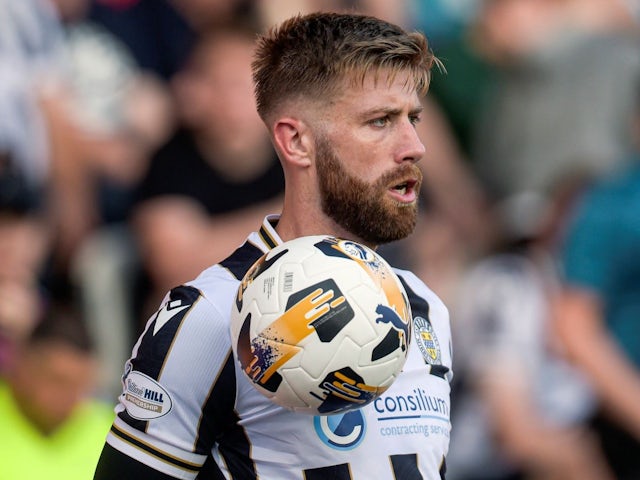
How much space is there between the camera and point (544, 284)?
291 inches

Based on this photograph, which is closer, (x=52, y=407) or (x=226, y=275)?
(x=226, y=275)

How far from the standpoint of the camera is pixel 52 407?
19.5 feet

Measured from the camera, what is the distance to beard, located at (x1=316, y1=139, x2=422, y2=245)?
3.32m

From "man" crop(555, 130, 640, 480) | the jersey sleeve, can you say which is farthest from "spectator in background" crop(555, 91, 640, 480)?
the jersey sleeve

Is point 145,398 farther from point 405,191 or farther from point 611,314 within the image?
point 611,314

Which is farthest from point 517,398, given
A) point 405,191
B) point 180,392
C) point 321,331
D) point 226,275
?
point 321,331

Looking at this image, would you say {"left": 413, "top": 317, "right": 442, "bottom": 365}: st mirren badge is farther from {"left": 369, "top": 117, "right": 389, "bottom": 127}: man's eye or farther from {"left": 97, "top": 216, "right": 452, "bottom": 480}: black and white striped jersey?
{"left": 369, "top": 117, "right": 389, "bottom": 127}: man's eye

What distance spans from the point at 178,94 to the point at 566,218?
8.09 ft

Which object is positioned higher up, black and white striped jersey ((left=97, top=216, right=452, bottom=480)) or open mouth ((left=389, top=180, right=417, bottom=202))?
open mouth ((left=389, top=180, right=417, bottom=202))

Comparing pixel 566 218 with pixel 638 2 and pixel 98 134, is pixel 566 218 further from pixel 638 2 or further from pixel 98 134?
pixel 98 134

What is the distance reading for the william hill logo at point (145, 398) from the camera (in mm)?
3189

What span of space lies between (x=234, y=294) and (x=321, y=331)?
44 centimetres

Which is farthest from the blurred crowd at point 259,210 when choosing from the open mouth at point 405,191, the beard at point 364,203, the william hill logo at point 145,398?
the open mouth at point 405,191

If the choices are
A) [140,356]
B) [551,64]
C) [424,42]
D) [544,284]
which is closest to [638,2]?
[551,64]
